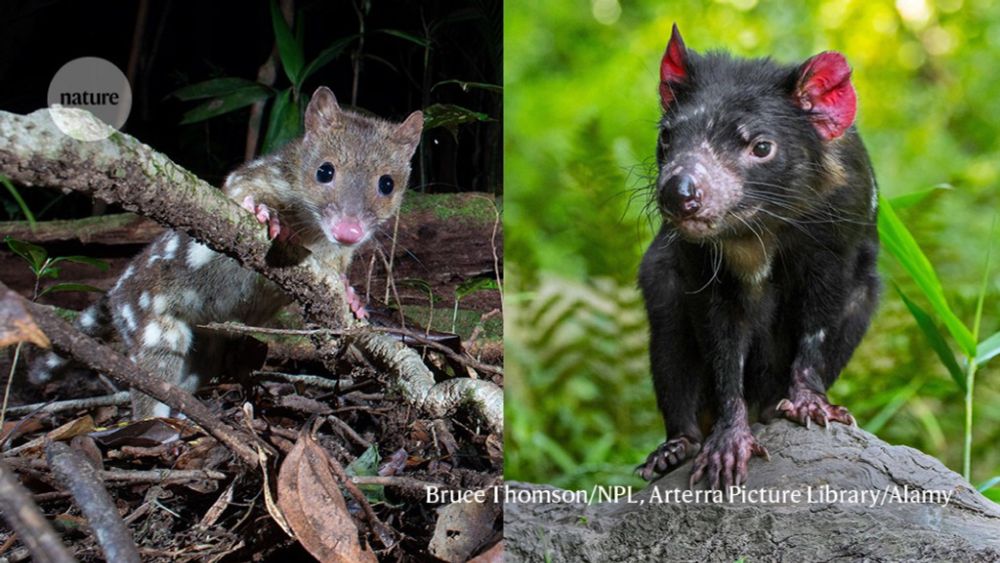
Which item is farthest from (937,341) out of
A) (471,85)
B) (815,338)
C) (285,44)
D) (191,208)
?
(191,208)

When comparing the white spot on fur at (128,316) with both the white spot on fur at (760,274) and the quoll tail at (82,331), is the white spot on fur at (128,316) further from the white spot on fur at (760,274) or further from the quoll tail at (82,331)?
the white spot on fur at (760,274)

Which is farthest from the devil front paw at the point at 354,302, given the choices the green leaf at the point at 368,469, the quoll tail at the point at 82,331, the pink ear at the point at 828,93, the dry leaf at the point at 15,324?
the pink ear at the point at 828,93

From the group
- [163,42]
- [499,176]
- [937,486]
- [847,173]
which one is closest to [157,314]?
A: [163,42]

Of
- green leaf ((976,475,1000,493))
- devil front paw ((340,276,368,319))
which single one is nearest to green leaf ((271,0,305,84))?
devil front paw ((340,276,368,319))

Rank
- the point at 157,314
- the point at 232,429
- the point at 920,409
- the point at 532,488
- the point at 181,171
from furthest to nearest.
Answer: the point at 920,409, the point at 532,488, the point at 157,314, the point at 232,429, the point at 181,171

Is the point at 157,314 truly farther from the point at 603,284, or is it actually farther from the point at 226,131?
the point at 603,284

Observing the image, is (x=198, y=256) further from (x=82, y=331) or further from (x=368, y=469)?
(x=368, y=469)

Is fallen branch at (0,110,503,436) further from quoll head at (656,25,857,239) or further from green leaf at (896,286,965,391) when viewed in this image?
green leaf at (896,286,965,391)
